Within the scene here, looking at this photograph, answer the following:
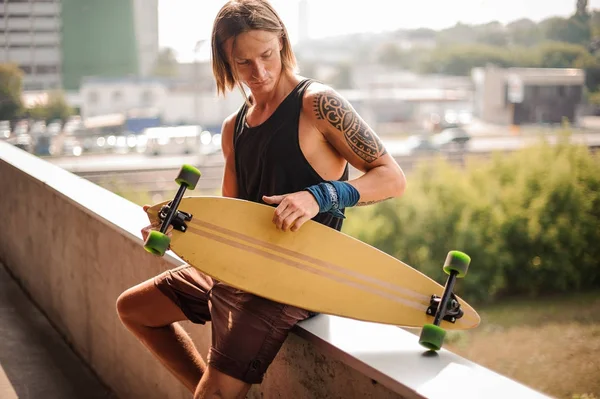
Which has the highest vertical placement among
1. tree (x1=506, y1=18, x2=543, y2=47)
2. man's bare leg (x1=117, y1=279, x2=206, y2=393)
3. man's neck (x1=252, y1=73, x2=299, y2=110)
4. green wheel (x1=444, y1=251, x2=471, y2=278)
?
tree (x1=506, y1=18, x2=543, y2=47)

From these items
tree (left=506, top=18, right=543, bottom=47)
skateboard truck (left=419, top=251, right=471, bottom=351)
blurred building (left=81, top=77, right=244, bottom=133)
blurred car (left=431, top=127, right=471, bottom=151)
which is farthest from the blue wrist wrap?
tree (left=506, top=18, right=543, bottom=47)

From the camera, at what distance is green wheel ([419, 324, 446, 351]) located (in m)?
1.24

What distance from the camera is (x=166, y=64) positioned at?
84.9 ft

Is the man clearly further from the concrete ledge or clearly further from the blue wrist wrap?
the concrete ledge

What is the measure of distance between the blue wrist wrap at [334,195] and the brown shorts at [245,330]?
0.24m

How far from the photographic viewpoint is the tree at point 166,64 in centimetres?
2509

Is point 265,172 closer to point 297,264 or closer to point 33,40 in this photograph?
point 297,264

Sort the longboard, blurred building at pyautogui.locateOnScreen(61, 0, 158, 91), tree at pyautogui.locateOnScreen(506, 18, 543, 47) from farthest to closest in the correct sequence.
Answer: tree at pyautogui.locateOnScreen(506, 18, 543, 47)
blurred building at pyautogui.locateOnScreen(61, 0, 158, 91)
the longboard

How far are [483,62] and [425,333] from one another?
94.6ft

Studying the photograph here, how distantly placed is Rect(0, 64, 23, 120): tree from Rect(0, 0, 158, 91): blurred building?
137cm

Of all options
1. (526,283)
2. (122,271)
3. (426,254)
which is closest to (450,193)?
(426,254)

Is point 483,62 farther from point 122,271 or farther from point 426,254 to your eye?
point 122,271

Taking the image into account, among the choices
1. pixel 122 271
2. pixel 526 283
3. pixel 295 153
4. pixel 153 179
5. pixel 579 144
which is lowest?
pixel 526 283

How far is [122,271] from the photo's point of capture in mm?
2289
